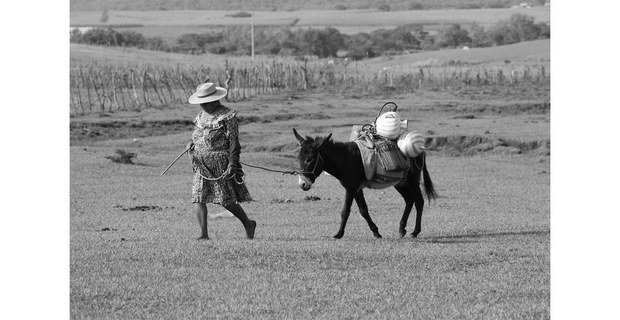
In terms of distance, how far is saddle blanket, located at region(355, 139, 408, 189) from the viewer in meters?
12.5

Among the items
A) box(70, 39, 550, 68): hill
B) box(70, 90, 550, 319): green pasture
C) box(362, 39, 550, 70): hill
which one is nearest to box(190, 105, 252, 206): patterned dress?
box(70, 90, 550, 319): green pasture

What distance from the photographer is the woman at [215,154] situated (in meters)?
11.7

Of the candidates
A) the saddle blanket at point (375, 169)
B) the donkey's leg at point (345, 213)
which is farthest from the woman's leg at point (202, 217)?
the saddle blanket at point (375, 169)

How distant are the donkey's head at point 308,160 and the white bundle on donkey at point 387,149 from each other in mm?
831

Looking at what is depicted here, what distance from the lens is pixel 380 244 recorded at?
11.9 metres

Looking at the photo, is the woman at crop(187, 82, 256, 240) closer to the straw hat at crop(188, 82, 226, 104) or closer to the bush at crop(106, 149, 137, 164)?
the straw hat at crop(188, 82, 226, 104)

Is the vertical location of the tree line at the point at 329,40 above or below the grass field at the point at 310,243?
above

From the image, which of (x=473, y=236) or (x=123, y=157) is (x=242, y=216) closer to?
(x=473, y=236)

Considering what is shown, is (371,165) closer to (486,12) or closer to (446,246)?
(446,246)

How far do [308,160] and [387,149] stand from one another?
1321mm

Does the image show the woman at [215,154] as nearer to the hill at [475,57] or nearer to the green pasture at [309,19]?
the hill at [475,57]

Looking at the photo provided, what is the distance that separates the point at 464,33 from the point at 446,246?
102930mm

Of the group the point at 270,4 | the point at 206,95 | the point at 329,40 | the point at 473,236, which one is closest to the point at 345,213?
the point at 473,236

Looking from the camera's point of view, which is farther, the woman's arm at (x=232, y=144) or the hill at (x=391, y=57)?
the hill at (x=391, y=57)
